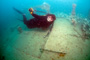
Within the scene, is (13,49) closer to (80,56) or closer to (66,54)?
(66,54)

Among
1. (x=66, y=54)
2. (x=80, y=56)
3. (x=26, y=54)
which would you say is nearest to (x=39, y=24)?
(x=26, y=54)

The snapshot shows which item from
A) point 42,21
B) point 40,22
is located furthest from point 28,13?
point 42,21

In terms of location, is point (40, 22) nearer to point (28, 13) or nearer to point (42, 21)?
point (42, 21)

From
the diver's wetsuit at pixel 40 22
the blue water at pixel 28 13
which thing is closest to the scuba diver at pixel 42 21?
the diver's wetsuit at pixel 40 22

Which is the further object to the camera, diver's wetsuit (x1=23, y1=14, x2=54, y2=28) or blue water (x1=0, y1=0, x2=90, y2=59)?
blue water (x1=0, y1=0, x2=90, y2=59)

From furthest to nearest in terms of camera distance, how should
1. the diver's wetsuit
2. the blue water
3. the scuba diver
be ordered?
1. the blue water
2. the diver's wetsuit
3. the scuba diver

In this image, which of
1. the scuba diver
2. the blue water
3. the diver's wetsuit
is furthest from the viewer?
the blue water

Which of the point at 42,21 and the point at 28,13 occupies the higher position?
the point at 28,13

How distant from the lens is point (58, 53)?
3.89m

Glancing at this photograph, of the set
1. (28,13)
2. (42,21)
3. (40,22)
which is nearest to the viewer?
(42,21)

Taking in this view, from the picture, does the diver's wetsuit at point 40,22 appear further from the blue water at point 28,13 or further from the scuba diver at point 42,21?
the blue water at point 28,13

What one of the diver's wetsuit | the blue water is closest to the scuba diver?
the diver's wetsuit

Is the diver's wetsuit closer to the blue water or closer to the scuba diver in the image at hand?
the scuba diver

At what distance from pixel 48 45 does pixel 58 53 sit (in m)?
0.75
